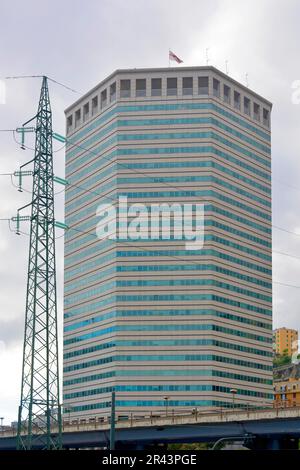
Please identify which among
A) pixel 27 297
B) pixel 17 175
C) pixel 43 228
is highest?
pixel 17 175

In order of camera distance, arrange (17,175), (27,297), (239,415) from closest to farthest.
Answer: (27,297) < (17,175) < (239,415)

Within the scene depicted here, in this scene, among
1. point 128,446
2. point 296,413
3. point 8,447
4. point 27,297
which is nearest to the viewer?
point 27,297

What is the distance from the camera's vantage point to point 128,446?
498 ft

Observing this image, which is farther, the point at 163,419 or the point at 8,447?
the point at 8,447

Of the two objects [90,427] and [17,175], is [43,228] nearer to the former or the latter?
[17,175]
